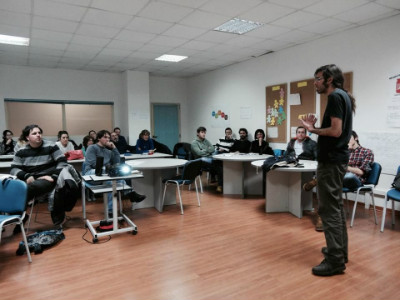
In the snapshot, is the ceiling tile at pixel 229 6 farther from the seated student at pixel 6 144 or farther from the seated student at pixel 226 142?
the seated student at pixel 6 144

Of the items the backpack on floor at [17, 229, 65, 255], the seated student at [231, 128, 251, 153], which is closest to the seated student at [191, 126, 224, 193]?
the seated student at [231, 128, 251, 153]

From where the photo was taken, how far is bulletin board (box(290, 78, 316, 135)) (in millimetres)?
5223

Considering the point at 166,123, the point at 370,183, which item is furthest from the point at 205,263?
the point at 166,123

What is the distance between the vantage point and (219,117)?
768 cm

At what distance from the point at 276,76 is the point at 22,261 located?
5.19m

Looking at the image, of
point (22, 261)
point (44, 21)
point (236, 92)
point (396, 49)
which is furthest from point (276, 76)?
point (22, 261)

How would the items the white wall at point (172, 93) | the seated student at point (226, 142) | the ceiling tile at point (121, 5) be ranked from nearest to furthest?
the ceiling tile at point (121, 5)
the seated student at point (226, 142)
the white wall at point (172, 93)

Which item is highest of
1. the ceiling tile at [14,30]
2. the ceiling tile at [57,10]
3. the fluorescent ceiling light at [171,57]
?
the fluorescent ceiling light at [171,57]

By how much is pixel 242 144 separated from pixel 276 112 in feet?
3.29

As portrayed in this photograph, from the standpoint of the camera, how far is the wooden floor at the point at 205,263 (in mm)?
2174

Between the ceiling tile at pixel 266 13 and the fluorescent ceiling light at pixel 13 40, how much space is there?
3.73m

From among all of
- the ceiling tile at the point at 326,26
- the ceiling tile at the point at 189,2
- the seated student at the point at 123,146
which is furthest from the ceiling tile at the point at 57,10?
the seated student at the point at 123,146

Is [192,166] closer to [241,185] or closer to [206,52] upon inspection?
[241,185]

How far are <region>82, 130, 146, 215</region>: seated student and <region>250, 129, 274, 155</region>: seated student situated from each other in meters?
2.94
